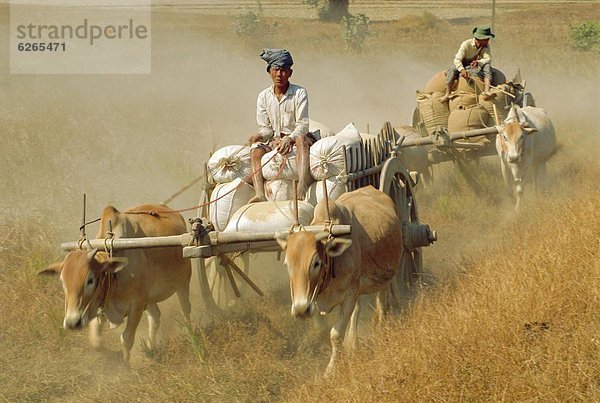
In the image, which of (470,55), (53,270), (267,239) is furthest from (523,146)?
(53,270)

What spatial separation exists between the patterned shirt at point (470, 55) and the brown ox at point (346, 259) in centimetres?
645

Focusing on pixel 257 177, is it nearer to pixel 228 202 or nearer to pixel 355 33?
pixel 228 202

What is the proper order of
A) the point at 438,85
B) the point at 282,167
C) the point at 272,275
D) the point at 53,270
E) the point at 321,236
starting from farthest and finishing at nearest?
1. the point at 438,85
2. the point at 272,275
3. the point at 282,167
4. the point at 53,270
5. the point at 321,236

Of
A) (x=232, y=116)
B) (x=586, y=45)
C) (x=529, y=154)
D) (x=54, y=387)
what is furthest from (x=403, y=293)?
(x=586, y=45)

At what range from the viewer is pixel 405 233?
30.6ft

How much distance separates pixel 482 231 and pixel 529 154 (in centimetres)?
202

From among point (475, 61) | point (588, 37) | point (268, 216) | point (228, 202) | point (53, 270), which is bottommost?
point (53, 270)

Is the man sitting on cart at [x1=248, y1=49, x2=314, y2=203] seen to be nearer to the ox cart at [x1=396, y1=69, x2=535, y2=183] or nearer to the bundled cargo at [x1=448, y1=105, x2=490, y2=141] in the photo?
the ox cart at [x1=396, y1=69, x2=535, y2=183]

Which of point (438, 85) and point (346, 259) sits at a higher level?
point (438, 85)

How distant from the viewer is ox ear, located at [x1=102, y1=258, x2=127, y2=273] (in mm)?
7699

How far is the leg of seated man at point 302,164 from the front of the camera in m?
8.81

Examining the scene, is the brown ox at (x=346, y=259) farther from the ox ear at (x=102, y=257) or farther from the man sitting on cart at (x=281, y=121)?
the ox ear at (x=102, y=257)

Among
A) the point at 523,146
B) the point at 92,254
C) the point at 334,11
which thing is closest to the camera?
the point at 92,254

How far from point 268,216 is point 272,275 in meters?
2.71
